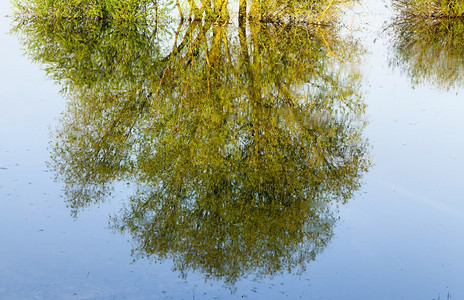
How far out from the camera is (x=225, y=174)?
11.6 m

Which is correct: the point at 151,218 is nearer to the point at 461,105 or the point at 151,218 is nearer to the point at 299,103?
the point at 299,103

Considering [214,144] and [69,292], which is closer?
[69,292]

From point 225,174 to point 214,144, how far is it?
55.9 inches

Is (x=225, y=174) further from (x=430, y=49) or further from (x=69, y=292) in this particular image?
(x=430, y=49)

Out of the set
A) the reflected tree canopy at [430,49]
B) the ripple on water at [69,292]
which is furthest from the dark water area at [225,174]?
the reflected tree canopy at [430,49]

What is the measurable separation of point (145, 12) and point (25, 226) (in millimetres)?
18671

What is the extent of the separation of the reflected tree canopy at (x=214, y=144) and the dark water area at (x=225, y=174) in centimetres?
4

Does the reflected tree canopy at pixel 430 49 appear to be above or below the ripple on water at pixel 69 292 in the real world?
above

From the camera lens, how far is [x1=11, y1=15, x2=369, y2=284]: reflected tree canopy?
9.59 meters

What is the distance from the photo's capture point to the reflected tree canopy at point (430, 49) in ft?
69.1

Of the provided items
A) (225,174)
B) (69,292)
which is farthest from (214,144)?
(69,292)

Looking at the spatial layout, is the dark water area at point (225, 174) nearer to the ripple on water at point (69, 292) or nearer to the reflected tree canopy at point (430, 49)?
the ripple on water at point (69, 292)

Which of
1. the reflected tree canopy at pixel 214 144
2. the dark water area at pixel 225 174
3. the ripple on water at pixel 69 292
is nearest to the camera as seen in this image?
the ripple on water at pixel 69 292

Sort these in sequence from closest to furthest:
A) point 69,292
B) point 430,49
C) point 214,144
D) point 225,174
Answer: point 69,292 < point 225,174 < point 214,144 < point 430,49
